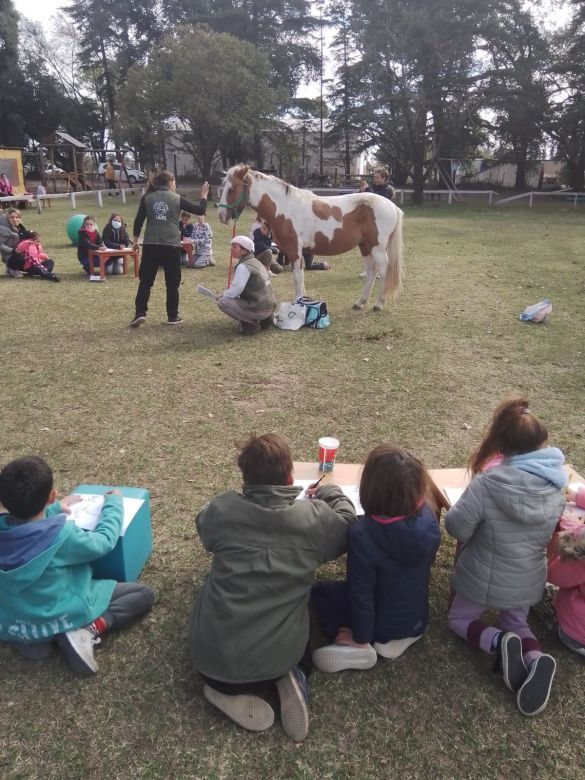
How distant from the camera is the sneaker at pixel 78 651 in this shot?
96.3 inches

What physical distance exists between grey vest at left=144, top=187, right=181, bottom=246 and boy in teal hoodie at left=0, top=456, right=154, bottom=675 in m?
4.93

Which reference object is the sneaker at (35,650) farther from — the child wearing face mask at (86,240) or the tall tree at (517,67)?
the tall tree at (517,67)

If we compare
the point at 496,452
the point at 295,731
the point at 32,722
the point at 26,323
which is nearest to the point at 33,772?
the point at 32,722

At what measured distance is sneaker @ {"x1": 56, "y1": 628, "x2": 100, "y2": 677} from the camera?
8.03 ft

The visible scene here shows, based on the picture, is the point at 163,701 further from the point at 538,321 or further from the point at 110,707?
the point at 538,321

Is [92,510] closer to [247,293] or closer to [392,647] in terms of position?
[392,647]

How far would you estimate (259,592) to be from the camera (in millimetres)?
2238

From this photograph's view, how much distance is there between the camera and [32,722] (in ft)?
7.37

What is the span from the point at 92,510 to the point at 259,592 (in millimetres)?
1062

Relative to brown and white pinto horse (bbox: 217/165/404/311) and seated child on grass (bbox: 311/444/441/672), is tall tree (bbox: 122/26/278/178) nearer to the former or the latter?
brown and white pinto horse (bbox: 217/165/404/311)

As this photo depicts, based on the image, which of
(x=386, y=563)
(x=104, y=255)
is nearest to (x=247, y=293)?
(x=104, y=255)

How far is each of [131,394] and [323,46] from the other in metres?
43.5

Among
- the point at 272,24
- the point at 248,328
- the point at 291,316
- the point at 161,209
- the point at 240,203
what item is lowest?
the point at 248,328

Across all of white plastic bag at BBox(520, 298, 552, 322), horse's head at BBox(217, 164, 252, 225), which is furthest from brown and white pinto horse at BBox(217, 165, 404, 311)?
white plastic bag at BBox(520, 298, 552, 322)
